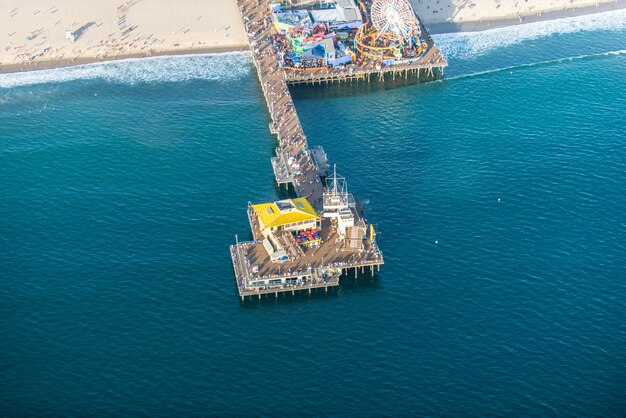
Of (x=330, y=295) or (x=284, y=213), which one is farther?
(x=284, y=213)

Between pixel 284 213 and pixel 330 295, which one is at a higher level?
pixel 284 213

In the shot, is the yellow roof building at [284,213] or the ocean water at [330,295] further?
the yellow roof building at [284,213]

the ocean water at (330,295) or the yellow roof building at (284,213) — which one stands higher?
the yellow roof building at (284,213)

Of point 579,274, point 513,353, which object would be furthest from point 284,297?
point 579,274

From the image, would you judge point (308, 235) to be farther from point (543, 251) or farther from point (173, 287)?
point (543, 251)
